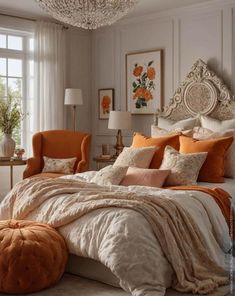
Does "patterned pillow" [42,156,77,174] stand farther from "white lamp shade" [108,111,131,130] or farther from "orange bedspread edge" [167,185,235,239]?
"orange bedspread edge" [167,185,235,239]

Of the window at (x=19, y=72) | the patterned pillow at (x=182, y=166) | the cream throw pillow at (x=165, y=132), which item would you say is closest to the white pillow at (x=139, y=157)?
the patterned pillow at (x=182, y=166)

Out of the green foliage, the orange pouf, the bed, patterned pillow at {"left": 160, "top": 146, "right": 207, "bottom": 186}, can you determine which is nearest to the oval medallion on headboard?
patterned pillow at {"left": 160, "top": 146, "right": 207, "bottom": 186}

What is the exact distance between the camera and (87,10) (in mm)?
4336

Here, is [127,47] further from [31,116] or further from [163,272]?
[163,272]

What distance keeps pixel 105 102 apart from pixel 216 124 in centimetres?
221

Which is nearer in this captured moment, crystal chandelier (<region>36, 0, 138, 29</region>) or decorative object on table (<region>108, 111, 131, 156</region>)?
crystal chandelier (<region>36, 0, 138, 29</region>)

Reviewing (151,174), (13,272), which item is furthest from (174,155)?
(13,272)

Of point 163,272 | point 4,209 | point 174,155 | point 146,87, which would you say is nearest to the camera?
point 163,272

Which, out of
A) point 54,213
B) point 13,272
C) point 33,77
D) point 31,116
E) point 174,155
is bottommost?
point 13,272

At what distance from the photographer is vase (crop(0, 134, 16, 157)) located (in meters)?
6.16

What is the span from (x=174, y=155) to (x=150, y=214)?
1.39 m

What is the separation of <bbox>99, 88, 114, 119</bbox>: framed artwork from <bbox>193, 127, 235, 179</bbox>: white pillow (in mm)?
2036

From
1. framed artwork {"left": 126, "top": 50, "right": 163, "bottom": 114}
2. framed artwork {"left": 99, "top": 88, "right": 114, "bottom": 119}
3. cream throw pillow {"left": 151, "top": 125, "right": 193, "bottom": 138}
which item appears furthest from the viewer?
framed artwork {"left": 99, "top": 88, "right": 114, "bottom": 119}

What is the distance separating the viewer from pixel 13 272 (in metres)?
3.24
